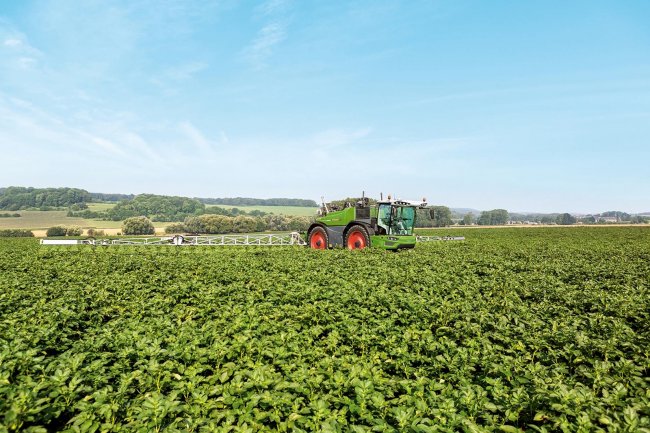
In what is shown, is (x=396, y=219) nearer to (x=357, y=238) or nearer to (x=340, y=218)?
(x=357, y=238)

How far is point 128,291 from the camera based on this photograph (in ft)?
31.6

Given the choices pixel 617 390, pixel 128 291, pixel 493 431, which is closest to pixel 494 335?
pixel 617 390

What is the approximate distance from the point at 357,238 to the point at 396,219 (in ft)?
7.50

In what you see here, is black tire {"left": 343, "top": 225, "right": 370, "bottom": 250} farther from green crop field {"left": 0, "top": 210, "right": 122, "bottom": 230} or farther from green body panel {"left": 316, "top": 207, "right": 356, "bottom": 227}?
green crop field {"left": 0, "top": 210, "right": 122, "bottom": 230}

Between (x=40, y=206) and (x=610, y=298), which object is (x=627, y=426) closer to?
(x=610, y=298)

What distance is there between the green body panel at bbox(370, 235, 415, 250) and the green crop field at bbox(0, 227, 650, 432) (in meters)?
7.21

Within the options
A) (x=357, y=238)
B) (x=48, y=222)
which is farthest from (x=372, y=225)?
A: (x=48, y=222)

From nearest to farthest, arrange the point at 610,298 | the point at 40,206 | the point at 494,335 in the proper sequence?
the point at 494,335, the point at 610,298, the point at 40,206

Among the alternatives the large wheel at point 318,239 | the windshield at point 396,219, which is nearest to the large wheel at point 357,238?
the windshield at point 396,219

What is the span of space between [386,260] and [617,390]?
1095cm

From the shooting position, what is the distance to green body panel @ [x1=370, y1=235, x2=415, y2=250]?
750 inches

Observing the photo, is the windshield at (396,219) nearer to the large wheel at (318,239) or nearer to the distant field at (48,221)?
the large wheel at (318,239)

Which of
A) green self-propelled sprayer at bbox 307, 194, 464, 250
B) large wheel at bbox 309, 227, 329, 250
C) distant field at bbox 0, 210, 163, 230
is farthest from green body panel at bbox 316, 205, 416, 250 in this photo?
distant field at bbox 0, 210, 163, 230

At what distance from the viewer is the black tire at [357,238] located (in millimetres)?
20136
